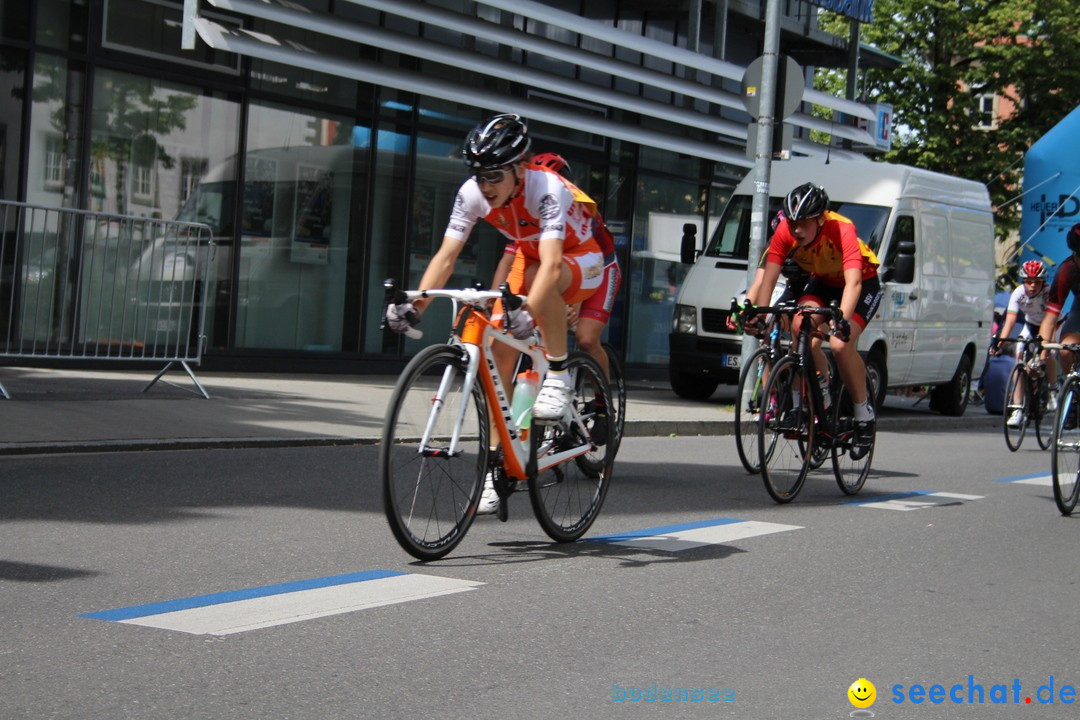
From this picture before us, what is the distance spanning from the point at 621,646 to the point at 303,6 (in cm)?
1315

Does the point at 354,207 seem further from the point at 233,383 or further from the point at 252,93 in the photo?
the point at 233,383

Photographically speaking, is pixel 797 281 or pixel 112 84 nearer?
pixel 797 281

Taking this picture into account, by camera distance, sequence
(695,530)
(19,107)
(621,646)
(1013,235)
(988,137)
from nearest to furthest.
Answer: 1. (621,646)
2. (695,530)
3. (19,107)
4. (988,137)
5. (1013,235)

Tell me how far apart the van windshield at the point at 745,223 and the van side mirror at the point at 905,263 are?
136 cm

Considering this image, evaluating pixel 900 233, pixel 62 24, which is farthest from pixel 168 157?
pixel 900 233

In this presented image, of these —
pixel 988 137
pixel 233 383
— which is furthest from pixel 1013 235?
pixel 233 383

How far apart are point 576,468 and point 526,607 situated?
1.51 meters

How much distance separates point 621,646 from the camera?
4844 millimetres

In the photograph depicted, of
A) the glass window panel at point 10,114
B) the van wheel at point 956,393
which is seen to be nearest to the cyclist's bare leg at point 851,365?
the glass window panel at point 10,114

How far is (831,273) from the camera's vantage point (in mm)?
9352

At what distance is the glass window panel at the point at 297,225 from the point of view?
1670 cm

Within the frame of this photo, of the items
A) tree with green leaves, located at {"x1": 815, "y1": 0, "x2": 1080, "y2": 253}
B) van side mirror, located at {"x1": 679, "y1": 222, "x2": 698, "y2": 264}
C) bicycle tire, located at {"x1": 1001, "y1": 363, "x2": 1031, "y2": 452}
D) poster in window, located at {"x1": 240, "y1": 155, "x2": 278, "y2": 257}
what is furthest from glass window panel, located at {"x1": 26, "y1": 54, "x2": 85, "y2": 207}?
tree with green leaves, located at {"x1": 815, "y1": 0, "x2": 1080, "y2": 253}

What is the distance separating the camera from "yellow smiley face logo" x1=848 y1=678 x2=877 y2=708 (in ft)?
14.2

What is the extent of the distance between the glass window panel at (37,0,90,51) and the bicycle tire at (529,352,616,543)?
9496 millimetres
